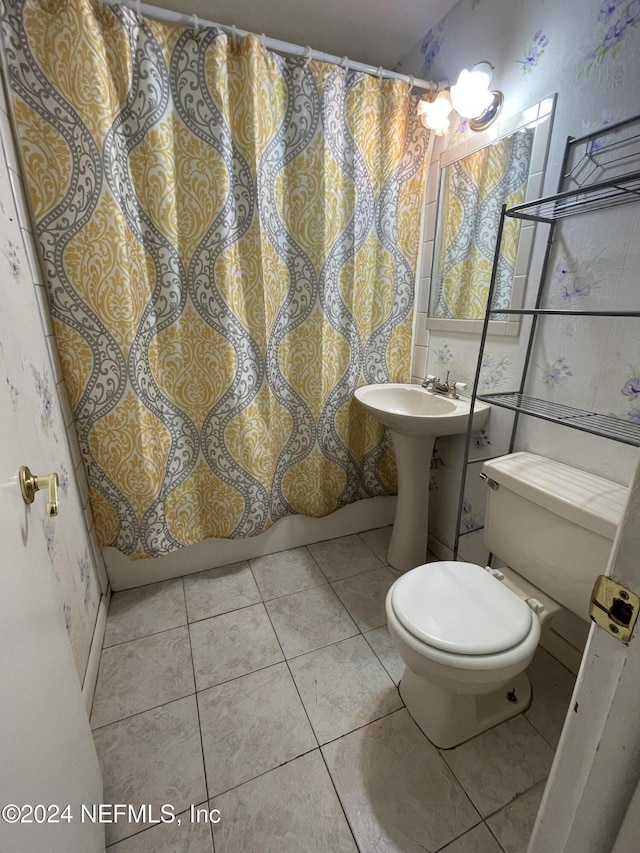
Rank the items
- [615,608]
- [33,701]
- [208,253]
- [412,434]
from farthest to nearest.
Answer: [412,434] < [208,253] < [33,701] < [615,608]

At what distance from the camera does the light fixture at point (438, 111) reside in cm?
144

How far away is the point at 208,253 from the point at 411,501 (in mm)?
1297

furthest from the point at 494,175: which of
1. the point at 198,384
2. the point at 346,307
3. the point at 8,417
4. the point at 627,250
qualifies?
the point at 8,417

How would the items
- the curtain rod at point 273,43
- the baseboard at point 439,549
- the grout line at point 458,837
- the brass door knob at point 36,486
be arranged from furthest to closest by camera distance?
the baseboard at point 439,549
the curtain rod at point 273,43
the grout line at point 458,837
the brass door knob at point 36,486

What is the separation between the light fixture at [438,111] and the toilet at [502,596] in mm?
1294

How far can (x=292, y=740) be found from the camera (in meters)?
1.10

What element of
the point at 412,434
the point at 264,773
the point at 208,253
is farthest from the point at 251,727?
the point at 208,253

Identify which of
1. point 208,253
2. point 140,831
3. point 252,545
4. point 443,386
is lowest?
point 140,831

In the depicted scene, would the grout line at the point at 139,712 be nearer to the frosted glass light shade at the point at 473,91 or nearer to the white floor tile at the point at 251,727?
the white floor tile at the point at 251,727

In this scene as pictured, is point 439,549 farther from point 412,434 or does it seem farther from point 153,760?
point 153,760

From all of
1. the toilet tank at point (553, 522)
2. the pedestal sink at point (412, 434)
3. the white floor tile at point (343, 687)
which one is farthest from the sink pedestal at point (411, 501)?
the white floor tile at point (343, 687)

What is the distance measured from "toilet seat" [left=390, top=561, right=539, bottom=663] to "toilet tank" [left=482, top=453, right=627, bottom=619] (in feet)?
0.45

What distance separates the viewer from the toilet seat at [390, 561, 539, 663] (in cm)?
91

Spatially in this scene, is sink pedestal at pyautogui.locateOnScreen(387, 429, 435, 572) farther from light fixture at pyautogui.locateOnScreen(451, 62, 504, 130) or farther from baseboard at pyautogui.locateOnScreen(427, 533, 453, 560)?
light fixture at pyautogui.locateOnScreen(451, 62, 504, 130)
